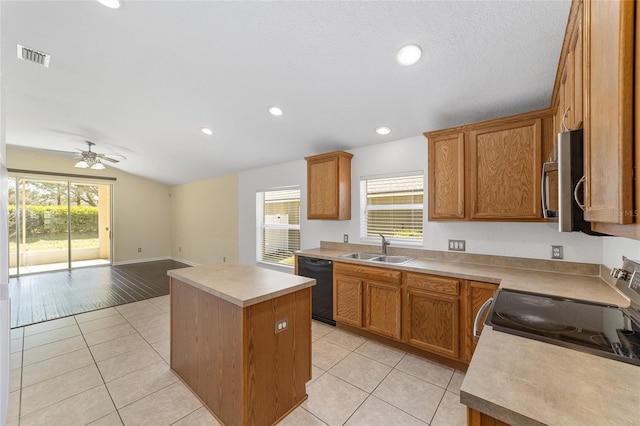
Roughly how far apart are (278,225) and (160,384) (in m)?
3.07

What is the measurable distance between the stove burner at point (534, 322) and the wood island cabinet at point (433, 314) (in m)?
0.94

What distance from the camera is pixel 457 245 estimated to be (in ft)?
9.20

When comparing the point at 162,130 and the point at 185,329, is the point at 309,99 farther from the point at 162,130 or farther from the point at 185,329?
the point at 162,130

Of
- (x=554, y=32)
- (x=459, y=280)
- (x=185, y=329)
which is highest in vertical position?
(x=554, y=32)

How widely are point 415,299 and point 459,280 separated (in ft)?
1.49

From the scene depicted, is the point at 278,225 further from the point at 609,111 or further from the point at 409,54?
the point at 609,111

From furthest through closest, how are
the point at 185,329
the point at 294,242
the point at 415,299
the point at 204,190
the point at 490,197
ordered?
the point at 204,190 < the point at 294,242 < the point at 415,299 < the point at 490,197 < the point at 185,329

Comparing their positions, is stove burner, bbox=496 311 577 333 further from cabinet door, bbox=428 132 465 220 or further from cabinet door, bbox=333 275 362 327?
cabinet door, bbox=333 275 362 327

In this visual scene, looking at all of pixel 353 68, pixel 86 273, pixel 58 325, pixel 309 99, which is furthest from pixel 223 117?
pixel 86 273

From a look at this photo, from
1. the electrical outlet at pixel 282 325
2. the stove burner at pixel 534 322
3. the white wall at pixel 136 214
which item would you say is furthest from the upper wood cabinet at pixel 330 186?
the white wall at pixel 136 214

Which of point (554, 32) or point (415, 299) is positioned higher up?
point (554, 32)

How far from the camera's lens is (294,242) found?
462cm

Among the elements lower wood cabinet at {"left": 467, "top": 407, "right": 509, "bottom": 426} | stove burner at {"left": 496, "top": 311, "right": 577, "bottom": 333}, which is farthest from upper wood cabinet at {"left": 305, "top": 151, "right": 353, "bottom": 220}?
lower wood cabinet at {"left": 467, "top": 407, "right": 509, "bottom": 426}

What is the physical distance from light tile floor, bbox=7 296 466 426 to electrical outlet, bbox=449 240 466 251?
1195 millimetres
